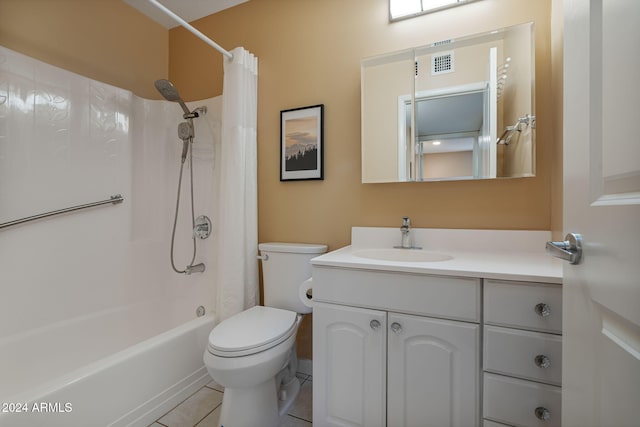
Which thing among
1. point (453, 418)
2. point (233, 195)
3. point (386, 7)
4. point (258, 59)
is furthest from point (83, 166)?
point (453, 418)

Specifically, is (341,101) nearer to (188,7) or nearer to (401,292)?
(401,292)

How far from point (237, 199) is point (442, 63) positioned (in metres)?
1.32

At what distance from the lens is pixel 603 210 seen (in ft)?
1.47

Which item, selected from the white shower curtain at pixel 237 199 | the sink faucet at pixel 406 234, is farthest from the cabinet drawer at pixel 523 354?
the white shower curtain at pixel 237 199

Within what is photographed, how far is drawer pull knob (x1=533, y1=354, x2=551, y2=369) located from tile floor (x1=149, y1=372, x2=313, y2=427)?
39.5 inches

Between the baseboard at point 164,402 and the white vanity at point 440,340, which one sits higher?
the white vanity at point 440,340

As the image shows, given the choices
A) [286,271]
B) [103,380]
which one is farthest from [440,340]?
[103,380]

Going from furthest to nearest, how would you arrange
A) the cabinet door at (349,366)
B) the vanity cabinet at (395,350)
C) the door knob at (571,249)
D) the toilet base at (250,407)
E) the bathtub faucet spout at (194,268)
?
the bathtub faucet spout at (194,268) → the toilet base at (250,407) → the cabinet door at (349,366) → the vanity cabinet at (395,350) → the door knob at (571,249)

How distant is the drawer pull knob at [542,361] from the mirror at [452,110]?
2.53ft

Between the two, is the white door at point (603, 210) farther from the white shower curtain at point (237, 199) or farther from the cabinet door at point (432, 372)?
the white shower curtain at point (237, 199)

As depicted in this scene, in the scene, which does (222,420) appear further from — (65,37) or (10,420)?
(65,37)

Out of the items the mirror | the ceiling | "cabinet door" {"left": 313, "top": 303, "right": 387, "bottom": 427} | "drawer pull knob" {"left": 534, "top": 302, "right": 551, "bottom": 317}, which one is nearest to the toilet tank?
"cabinet door" {"left": 313, "top": 303, "right": 387, "bottom": 427}

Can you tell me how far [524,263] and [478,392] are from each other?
1.54ft

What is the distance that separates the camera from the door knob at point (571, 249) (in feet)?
1.69
